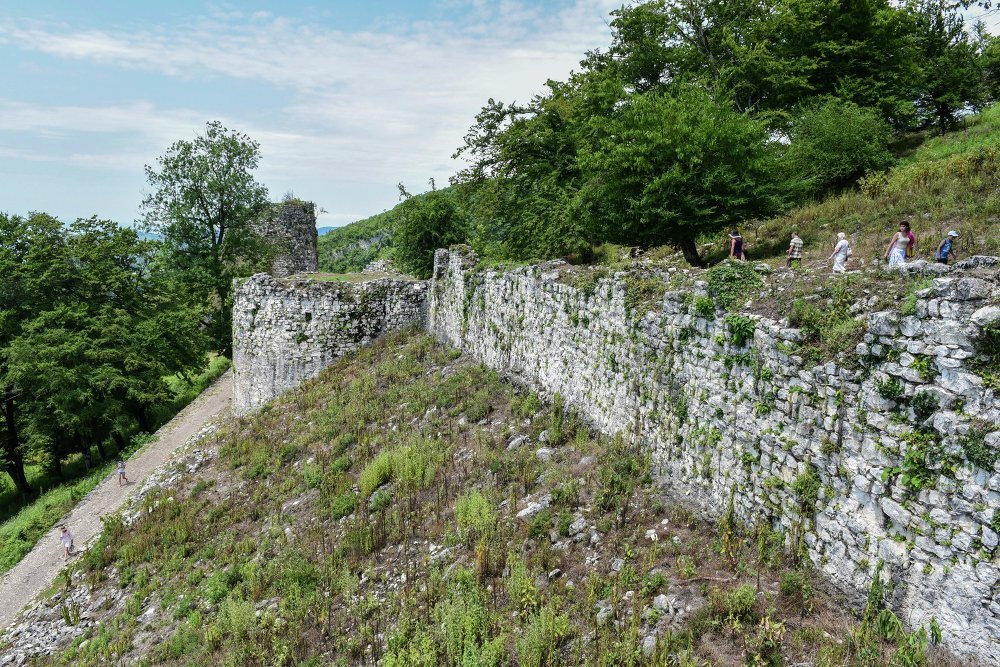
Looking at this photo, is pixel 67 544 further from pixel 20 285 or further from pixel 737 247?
pixel 737 247

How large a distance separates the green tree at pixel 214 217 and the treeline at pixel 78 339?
89.6 inches

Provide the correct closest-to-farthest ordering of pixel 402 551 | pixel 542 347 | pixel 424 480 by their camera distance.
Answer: pixel 402 551
pixel 424 480
pixel 542 347

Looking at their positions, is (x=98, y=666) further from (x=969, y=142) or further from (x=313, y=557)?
(x=969, y=142)

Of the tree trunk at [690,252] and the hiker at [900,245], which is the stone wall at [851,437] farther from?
the tree trunk at [690,252]

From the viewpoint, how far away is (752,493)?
5895 mm

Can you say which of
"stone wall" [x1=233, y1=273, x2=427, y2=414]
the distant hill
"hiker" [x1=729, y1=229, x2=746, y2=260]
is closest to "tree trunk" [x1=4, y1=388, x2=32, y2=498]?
"stone wall" [x1=233, y1=273, x2=427, y2=414]

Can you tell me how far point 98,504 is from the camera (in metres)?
16.9

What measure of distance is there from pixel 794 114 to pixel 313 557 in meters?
20.5

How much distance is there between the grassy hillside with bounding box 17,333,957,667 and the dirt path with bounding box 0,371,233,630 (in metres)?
3.10

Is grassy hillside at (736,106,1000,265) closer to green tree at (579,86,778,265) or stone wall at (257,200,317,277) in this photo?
green tree at (579,86,778,265)

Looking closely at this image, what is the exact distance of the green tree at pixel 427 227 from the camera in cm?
2169

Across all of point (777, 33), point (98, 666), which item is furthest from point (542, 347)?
point (777, 33)

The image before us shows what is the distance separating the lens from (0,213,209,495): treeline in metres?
20.6

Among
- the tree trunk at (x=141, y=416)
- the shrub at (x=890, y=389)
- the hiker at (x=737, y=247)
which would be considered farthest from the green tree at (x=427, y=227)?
the shrub at (x=890, y=389)
